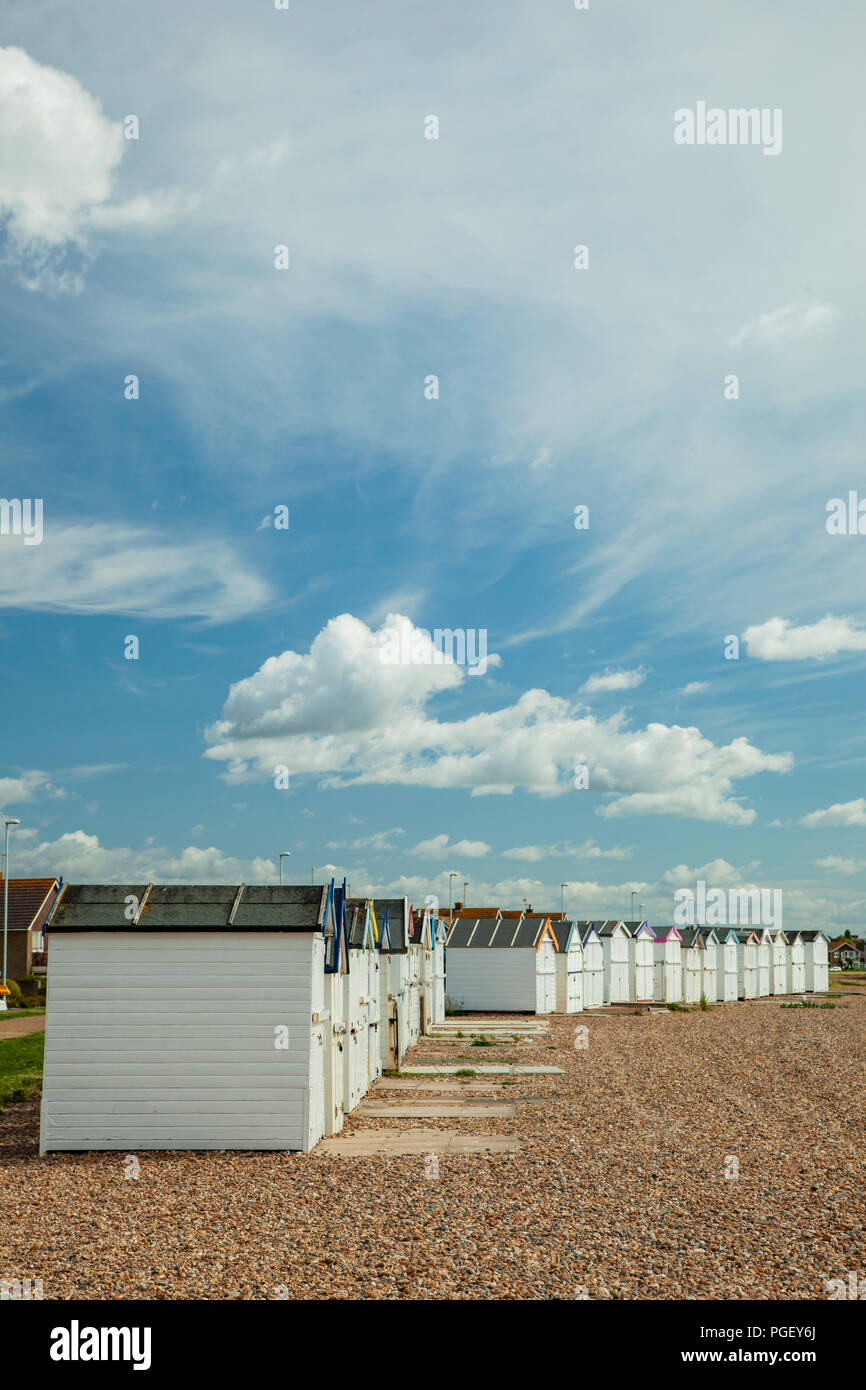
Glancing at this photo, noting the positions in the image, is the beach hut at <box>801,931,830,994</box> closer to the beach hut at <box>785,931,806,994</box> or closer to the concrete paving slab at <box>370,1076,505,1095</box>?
the beach hut at <box>785,931,806,994</box>

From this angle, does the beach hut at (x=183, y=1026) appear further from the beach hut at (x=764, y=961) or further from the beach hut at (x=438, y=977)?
the beach hut at (x=764, y=961)

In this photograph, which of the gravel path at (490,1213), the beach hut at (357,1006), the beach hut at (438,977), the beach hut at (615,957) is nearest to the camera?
the gravel path at (490,1213)

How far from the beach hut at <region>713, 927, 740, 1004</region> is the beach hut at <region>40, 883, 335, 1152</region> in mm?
56699

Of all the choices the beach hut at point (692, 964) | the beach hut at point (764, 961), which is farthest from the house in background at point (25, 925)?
the beach hut at point (764, 961)

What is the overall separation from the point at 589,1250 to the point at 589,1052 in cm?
2174

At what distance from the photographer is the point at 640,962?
60.7 metres

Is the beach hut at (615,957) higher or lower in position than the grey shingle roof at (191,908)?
lower

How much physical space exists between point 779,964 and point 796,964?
326cm

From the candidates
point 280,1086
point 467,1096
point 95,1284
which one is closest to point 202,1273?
point 95,1284

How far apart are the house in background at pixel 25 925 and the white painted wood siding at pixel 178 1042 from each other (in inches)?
2126

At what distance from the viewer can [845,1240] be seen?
38.3ft

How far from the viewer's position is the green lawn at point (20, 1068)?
2317cm
